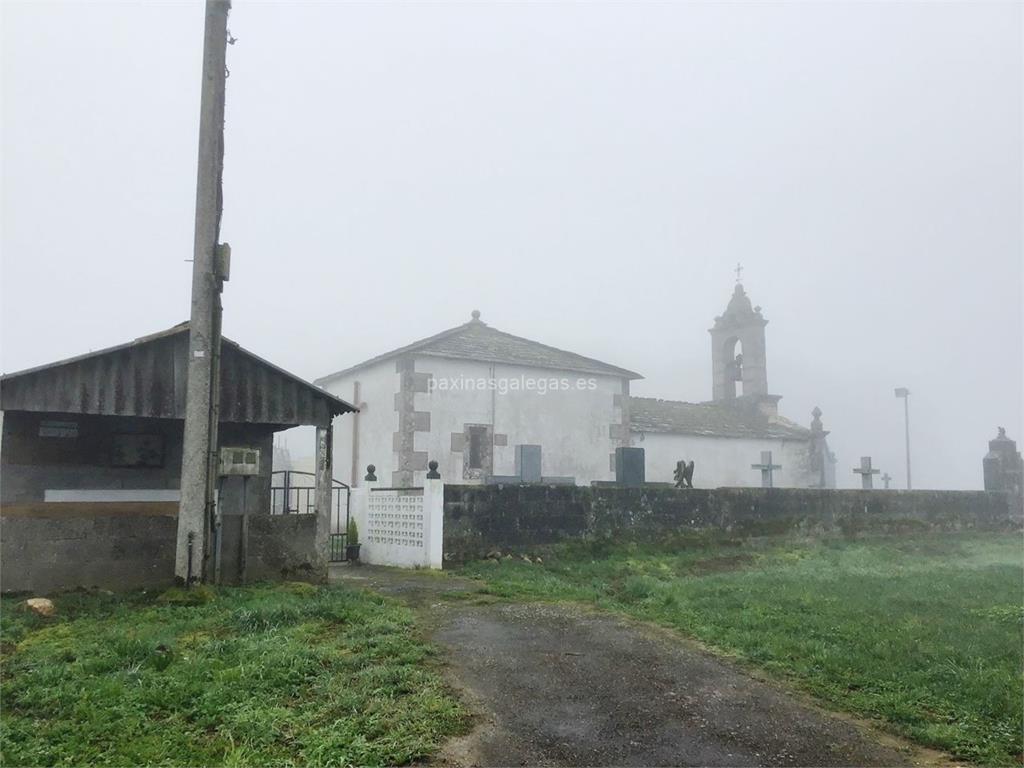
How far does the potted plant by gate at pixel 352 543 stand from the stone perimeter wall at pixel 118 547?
4.17m

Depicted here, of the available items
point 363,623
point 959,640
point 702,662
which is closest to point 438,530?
point 363,623

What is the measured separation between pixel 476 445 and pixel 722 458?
990 cm

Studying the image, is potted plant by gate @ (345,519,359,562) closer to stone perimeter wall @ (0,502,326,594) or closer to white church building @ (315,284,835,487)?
white church building @ (315,284,835,487)

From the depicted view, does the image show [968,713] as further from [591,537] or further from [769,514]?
[769,514]

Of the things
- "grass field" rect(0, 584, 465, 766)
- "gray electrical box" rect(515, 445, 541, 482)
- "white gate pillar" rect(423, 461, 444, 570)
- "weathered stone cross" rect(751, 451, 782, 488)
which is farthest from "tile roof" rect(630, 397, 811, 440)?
"grass field" rect(0, 584, 465, 766)

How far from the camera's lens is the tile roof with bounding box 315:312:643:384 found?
2027 centimetres

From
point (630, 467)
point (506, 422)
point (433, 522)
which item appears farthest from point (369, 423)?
point (433, 522)

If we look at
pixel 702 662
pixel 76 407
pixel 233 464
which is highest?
pixel 76 407

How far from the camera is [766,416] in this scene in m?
28.6

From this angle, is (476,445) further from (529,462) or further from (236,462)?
(236,462)

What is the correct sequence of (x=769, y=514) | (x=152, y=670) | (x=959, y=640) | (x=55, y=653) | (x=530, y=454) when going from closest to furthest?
(x=152, y=670)
(x=55, y=653)
(x=959, y=640)
(x=769, y=514)
(x=530, y=454)

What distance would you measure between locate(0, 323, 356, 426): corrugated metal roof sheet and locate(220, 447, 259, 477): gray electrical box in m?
0.79

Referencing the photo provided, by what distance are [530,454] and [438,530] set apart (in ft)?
23.5

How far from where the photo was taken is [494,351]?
2125 cm
